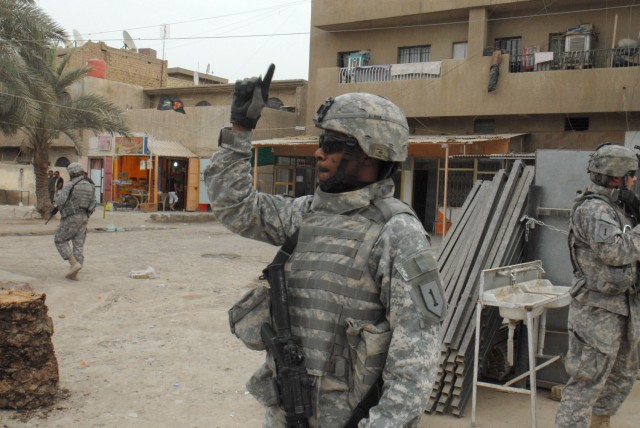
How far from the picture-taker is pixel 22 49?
1538 centimetres

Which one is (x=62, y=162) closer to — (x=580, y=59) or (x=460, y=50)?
(x=460, y=50)

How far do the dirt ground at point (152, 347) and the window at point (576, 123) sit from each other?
1078cm

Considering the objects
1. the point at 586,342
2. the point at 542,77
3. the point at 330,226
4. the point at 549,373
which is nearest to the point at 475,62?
the point at 542,77

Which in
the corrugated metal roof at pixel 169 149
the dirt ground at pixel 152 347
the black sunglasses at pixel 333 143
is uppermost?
the corrugated metal roof at pixel 169 149

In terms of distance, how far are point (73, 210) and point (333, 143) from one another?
8.20 metres

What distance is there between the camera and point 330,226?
2.02m

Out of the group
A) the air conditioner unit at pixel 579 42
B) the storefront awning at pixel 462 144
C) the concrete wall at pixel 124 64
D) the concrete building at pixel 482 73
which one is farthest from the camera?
the concrete wall at pixel 124 64

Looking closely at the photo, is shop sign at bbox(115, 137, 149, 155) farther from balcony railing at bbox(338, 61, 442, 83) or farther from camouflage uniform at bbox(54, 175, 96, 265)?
camouflage uniform at bbox(54, 175, 96, 265)

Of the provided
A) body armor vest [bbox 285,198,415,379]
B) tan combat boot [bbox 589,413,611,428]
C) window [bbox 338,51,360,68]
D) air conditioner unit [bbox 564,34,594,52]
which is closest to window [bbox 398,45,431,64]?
window [bbox 338,51,360,68]

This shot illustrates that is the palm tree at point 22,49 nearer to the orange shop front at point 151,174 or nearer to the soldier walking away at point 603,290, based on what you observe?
the orange shop front at point 151,174

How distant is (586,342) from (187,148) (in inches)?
955

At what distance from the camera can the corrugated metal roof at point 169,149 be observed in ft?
79.3

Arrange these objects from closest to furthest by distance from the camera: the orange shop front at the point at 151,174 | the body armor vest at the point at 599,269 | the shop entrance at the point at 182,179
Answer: the body armor vest at the point at 599,269, the orange shop front at the point at 151,174, the shop entrance at the point at 182,179

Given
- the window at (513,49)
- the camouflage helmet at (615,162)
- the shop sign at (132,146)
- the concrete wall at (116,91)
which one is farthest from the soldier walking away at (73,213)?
the concrete wall at (116,91)
